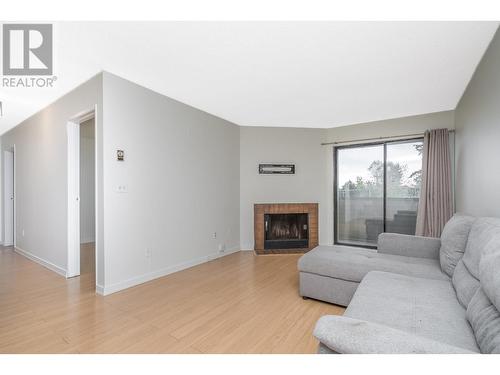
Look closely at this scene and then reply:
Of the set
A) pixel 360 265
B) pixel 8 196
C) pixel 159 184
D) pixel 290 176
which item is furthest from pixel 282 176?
pixel 8 196

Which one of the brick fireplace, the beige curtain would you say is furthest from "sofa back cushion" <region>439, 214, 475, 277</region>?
the brick fireplace

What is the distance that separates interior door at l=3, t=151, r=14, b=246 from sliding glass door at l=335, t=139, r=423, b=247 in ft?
21.8

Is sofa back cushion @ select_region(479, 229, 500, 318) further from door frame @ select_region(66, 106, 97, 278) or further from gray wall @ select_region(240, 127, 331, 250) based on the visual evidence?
door frame @ select_region(66, 106, 97, 278)

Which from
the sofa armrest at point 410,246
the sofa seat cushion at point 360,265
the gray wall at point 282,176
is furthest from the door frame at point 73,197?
the sofa armrest at point 410,246

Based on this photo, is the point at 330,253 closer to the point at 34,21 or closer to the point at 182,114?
the point at 182,114

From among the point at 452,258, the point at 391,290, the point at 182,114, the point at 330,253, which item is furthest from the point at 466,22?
the point at 182,114

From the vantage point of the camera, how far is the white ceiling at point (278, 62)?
1.89 metres

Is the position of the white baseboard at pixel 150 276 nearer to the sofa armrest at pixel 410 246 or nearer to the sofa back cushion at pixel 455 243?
the sofa armrest at pixel 410 246

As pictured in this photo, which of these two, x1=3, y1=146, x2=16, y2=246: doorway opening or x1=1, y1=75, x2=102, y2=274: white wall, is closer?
x1=1, y1=75, x2=102, y2=274: white wall

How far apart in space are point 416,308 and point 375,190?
139 inches

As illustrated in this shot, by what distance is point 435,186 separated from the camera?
3.75m

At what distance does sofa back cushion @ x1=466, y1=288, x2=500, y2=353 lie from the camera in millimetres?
984

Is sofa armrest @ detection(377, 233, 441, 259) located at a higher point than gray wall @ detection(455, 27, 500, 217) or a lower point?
lower

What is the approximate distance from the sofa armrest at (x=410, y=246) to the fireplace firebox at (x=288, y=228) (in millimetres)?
1907
